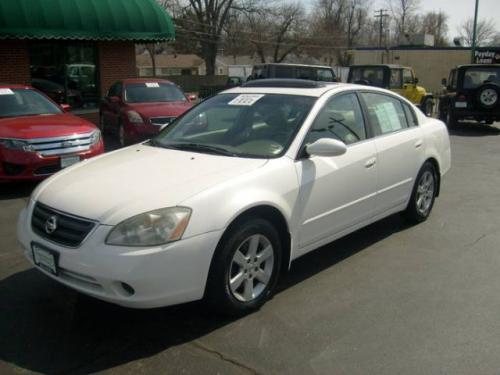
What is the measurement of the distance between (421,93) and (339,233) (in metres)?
16.4

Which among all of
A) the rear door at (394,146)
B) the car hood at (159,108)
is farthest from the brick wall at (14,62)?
the rear door at (394,146)

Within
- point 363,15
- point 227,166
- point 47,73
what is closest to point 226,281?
point 227,166

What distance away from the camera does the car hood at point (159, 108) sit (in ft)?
34.7

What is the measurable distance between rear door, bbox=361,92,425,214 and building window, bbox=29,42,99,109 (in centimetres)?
1128

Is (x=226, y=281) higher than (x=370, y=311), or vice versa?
(x=226, y=281)

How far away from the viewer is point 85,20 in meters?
13.4

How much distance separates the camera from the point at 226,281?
3.43m

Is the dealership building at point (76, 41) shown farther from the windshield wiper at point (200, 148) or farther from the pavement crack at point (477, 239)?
the pavement crack at point (477, 239)

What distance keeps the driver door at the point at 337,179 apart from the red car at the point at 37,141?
4.29m

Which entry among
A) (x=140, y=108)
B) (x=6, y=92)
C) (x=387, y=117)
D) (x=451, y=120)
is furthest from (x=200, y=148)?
(x=451, y=120)

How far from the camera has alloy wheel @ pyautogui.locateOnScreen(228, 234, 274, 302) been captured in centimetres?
355

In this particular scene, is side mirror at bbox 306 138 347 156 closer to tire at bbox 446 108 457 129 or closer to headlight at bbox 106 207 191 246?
headlight at bbox 106 207 191 246

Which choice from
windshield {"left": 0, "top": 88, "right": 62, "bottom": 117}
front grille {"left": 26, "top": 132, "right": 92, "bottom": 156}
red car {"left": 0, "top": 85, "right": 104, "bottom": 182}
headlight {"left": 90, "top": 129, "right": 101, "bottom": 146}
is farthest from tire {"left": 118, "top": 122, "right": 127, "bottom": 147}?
front grille {"left": 26, "top": 132, "right": 92, "bottom": 156}

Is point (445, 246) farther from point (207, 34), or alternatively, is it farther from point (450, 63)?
point (207, 34)
